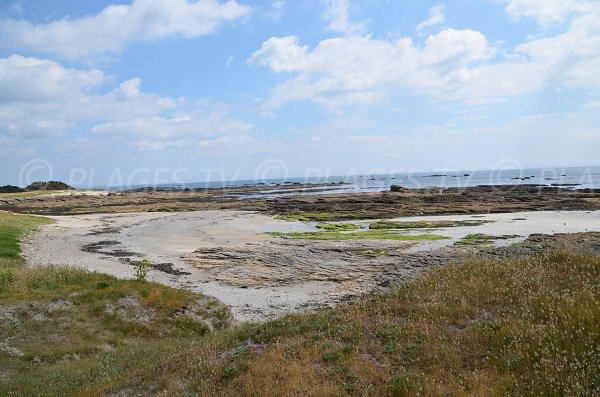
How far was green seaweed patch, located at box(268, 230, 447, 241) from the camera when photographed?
38.7 meters

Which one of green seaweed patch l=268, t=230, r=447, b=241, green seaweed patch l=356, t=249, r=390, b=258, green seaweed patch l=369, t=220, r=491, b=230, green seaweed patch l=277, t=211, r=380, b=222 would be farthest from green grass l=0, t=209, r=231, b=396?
green seaweed patch l=277, t=211, r=380, b=222

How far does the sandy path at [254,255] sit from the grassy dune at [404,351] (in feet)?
28.8

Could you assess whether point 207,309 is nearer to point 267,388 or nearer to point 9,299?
point 9,299

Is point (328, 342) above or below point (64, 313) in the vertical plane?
above

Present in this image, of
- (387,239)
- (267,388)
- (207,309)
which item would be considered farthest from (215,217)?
(267,388)

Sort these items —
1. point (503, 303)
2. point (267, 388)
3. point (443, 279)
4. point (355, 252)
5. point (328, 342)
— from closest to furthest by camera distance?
1. point (267, 388)
2. point (328, 342)
3. point (503, 303)
4. point (443, 279)
5. point (355, 252)

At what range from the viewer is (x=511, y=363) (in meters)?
7.67

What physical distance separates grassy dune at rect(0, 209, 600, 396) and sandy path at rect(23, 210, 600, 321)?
8.77 m

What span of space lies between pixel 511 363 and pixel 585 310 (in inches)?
82.7

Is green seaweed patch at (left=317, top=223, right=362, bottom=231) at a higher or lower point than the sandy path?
higher

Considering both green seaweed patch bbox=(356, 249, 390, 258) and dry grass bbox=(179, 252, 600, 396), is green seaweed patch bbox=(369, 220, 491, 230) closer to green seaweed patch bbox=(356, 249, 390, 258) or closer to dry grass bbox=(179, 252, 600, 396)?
green seaweed patch bbox=(356, 249, 390, 258)

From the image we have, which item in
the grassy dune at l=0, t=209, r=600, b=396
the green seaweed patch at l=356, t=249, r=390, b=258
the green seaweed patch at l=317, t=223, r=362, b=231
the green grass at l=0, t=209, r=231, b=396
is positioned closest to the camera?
the grassy dune at l=0, t=209, r=600, b=396

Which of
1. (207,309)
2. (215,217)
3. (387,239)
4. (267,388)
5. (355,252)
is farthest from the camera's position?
(215,217)

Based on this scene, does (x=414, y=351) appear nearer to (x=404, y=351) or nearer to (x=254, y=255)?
(x=404, y=351)
